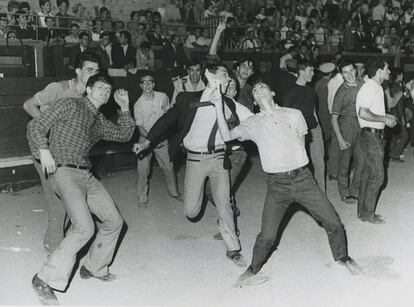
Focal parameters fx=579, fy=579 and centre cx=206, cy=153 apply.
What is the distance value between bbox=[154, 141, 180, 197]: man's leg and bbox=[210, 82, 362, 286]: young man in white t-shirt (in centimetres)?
316

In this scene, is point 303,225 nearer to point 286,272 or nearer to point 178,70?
point 286,272

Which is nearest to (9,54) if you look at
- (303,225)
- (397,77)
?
(303,225)

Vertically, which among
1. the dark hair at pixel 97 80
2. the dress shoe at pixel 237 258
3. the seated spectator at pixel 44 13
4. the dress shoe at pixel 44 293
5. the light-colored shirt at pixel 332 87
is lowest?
the dress shoe at pixel 237 258

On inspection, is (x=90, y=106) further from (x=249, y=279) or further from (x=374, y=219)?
(x=374, y=219)

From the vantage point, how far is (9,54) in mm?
10734

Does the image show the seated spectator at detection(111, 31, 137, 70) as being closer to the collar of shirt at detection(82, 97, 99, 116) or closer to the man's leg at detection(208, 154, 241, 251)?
the man's leg at detection(208, 154, 241, 251)

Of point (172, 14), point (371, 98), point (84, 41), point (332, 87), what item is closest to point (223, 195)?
point (371, 98)

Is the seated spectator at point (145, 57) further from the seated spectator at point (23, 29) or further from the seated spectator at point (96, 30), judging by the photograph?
the seated spectator at point (23, 29)

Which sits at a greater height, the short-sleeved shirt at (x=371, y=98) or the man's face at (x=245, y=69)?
the man's face at (x=245, y=69)

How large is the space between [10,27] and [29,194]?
4317 mm

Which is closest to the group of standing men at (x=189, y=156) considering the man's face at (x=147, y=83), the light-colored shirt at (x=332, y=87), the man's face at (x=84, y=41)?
the man's face at (x=147, y=83)

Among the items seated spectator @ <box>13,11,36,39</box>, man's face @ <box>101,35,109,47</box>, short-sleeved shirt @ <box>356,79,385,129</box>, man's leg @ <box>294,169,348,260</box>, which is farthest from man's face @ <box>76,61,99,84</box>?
man's face @ <box>101,35,109,47</box>

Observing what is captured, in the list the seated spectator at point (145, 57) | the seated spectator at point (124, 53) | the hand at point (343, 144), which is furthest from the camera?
the seated spectator at point (145, 57)

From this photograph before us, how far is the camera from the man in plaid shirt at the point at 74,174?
4.72m
